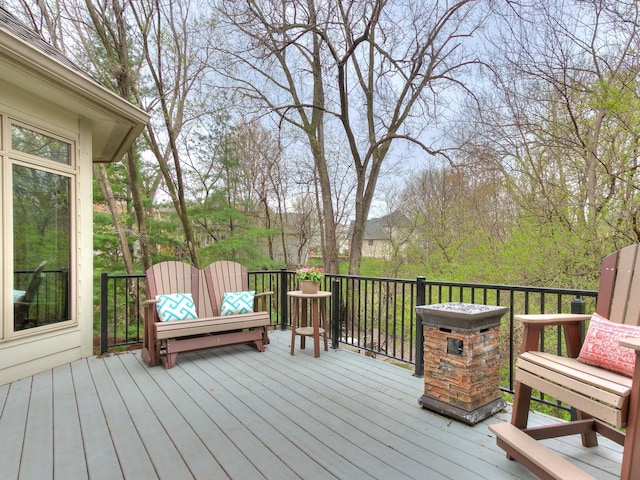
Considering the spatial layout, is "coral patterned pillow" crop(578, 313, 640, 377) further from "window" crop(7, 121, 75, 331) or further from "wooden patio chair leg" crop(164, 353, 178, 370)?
"window" crop(7, 121, 75, 331)

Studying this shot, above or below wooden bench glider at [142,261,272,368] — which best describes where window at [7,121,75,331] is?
above

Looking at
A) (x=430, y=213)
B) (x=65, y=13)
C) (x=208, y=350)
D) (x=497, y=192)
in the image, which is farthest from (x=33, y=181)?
(x=430, y=213)

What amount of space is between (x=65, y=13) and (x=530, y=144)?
8.68 metres

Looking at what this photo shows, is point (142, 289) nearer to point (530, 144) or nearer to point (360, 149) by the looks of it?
point (360, 149)

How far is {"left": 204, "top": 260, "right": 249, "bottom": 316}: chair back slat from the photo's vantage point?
4.01 m

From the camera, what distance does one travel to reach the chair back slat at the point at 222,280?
401cm

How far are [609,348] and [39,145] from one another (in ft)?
15.7

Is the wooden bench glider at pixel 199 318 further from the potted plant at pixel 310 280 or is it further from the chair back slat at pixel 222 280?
the potted plant at pixel 310 280

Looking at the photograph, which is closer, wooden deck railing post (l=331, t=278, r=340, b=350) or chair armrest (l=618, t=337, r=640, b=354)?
chair armrest (l=618, t=337, r=640, b=354)

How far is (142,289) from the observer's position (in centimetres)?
808

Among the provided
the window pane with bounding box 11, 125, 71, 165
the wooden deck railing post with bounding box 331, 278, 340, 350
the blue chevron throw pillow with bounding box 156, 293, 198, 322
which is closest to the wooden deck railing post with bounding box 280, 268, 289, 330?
the wooden deck railing post with bounding box 331, 278, 340, 350

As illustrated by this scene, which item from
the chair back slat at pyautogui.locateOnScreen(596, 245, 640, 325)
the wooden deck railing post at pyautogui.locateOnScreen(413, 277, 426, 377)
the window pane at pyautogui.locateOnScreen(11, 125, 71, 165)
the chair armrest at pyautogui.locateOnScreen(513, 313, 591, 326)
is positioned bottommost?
the wooden deck railing post at pyautogui.locateOnScreen(413, 277, 426, 377)

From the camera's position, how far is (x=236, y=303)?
3945 millimetres

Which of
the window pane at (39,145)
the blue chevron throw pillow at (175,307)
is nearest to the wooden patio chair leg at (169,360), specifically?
the blue chevron throw pillow at (175,307)
